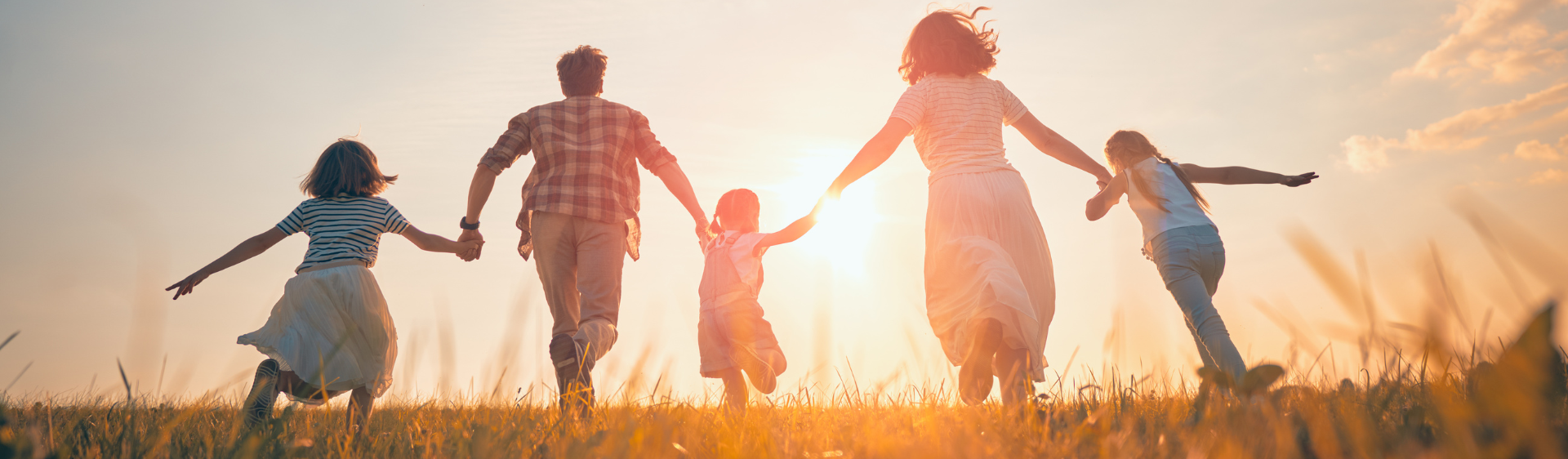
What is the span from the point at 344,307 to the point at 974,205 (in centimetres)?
333

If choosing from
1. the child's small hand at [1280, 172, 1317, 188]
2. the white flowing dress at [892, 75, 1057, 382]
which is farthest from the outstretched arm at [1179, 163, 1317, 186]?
the white flowing dress at [892, 75, 1057, 382]

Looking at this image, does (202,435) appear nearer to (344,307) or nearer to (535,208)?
(344,307)

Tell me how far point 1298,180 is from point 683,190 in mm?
4028

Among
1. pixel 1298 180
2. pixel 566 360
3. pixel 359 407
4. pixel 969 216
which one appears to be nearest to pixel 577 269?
pixel 566 360

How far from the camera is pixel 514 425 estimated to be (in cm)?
256

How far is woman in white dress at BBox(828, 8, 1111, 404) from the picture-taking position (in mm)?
3627

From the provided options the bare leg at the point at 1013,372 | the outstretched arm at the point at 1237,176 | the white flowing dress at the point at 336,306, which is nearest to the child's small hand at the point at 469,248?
the white flowing dress at the point at 336,306

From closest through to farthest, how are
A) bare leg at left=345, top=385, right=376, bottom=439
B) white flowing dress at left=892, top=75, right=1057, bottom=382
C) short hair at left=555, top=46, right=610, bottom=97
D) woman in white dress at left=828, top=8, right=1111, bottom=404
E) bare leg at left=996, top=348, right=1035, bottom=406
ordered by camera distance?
bare leg at left=996, top=348, right=1035, bottom=406, bare leg at left=345, top=385, right=376, bottom=439, woman in white dress at left=828, top=8, right=1111, bottom=404, white flowing dress at left=892, top=75, right=1057, bottom=382, short hair at left=555, top=46, right=610, bottom=97

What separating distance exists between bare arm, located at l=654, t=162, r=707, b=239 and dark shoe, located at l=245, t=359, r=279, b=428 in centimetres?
256

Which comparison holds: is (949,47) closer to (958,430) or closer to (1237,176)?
(1237,176)

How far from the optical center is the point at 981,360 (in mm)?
3594

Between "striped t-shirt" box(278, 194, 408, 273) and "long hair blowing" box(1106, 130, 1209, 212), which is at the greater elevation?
"long hair blowing" box(1106, 130, 1209, 212)

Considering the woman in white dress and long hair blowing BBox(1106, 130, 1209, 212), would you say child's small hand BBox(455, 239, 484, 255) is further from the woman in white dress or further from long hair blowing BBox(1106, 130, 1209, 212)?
long hair blowing BBox(1106, 130, 1209, 212)

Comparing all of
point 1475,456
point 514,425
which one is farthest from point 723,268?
point 1475,456
